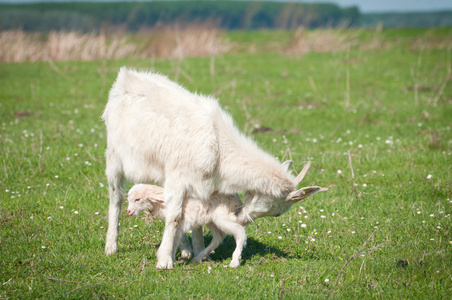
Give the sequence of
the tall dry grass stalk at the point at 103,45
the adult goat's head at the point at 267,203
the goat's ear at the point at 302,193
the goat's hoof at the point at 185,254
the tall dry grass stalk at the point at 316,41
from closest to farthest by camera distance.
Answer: the goat's ear at the point at 302,193 → the adult goat's head at the point at 267,203 → the goat's hoof at the point at 185,254 → the tall dry grass stalk at the point at 103,45 → the tall dry grass stalk at the point at 316,41

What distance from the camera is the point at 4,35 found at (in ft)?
69.5

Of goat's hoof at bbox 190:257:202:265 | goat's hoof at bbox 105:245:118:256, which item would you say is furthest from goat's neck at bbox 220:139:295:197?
goat's hoof at bbox 105:245:118:256

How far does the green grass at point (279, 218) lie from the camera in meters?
4.80

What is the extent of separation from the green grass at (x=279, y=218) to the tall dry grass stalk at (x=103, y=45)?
7966 millimetres

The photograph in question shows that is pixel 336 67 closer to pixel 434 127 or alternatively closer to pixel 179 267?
pixel 434 127

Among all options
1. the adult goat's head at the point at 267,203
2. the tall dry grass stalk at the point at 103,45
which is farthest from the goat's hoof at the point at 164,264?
the tall dry grass stalk at the point at 103,45

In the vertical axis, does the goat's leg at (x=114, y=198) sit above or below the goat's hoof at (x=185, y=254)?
above

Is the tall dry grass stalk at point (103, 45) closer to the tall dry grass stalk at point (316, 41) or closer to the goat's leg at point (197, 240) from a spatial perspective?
the tall dry grass stalk at point (316, 41)

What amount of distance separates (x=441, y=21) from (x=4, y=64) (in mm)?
70834

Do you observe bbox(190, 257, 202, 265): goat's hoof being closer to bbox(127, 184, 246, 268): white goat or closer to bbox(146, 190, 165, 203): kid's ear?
bbox(127, 184, 246, 268): white goat

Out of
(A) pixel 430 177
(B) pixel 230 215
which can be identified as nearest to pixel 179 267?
(B) pixel 230 215

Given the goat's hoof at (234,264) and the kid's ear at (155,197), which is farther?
the kid's ear at (155,197)

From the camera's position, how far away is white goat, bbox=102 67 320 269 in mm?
5066

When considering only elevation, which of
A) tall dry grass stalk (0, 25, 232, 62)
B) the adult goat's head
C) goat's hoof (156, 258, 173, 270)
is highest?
the adult goat's head
